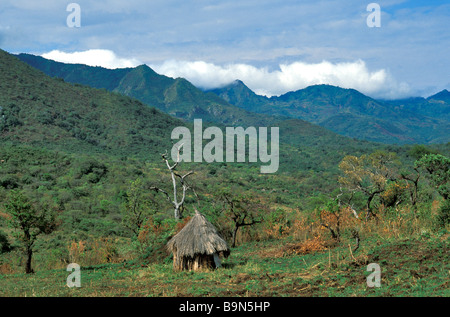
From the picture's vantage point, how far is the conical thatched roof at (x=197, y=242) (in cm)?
1055

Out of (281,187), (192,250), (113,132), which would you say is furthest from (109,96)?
(192,250)

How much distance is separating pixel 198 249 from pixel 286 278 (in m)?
2.65

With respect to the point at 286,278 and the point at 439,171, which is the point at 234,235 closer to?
the point at 286,278

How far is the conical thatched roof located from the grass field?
55 cm

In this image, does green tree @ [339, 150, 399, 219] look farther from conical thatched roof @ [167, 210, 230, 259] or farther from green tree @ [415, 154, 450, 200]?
conical thatched roof @ [167, 210, 230, 259]

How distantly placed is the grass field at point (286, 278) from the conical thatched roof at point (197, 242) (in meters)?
0.55

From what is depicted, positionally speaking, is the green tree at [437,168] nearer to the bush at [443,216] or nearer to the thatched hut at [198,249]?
the bush at [443,216]

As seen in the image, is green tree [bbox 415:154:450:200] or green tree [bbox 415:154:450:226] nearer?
green tree [bbox 415:154:450:226]

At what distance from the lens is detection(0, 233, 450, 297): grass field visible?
7375mm

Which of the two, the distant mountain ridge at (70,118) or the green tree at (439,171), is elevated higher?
the distant mountain ridge at (70,118)

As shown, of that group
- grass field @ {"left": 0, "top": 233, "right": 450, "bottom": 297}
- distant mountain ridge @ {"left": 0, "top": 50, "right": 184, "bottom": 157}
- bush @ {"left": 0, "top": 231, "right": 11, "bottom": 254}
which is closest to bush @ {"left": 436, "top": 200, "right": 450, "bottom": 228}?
grass field @ {"left": 0, "top": 233, "right": 450, "bottom": 297}

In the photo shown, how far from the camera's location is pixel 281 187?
57188mm

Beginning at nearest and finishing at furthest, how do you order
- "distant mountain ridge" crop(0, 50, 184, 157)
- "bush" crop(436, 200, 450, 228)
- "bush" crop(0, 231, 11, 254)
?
1. "bush" crop(436, 200, 450, 228)
2. "bush" crop(0, 231, 11, 254)
3. "distant mountain ridge" crop(0, 50, 184, 157)

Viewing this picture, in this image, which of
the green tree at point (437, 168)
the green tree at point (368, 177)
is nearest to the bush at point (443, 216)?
the green tree at point (368, 177)
